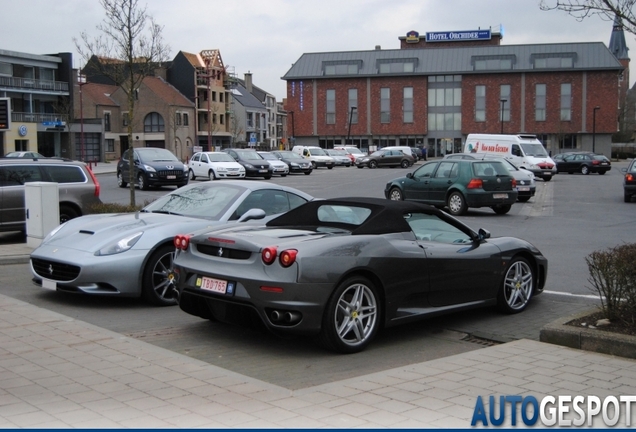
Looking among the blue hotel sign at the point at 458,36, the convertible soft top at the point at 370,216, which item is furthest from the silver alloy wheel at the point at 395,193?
the blue hotel sign at the point at 458,36

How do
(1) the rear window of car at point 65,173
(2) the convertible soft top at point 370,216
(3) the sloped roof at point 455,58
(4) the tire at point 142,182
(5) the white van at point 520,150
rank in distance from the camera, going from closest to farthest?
(2) the convertible soft top at point 370,216, (1) the rear window of car at point 65,173, (4) the tire at point 142,182, (5) the white van at point 520,150, (3) the sloped roof at point 455,58

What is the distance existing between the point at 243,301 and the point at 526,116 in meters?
83.4

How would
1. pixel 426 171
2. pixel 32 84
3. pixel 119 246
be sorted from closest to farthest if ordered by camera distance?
1. pixel 119 246
2. pixel 426 171
3. pixel 32 84

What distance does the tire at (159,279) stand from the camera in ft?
26.8

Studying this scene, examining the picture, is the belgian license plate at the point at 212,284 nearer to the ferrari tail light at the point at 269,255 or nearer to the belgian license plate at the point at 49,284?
the ferrari tail light at the point at 269,255

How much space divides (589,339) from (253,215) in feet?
13.5

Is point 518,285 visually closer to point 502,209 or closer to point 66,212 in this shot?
point 66,212

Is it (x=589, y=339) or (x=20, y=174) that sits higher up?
(x=20, y=174)

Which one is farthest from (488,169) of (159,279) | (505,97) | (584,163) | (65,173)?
(505,97)

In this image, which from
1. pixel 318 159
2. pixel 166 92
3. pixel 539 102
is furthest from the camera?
pixel 166 92

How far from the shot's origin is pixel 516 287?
27.1 feet

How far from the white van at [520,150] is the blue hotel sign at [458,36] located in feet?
192

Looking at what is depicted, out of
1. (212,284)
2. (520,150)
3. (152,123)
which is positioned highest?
(152,123)

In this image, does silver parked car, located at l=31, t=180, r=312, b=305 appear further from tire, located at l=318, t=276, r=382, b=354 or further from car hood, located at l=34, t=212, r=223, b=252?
tire, located at l=318, t=276, r=382, b=354
